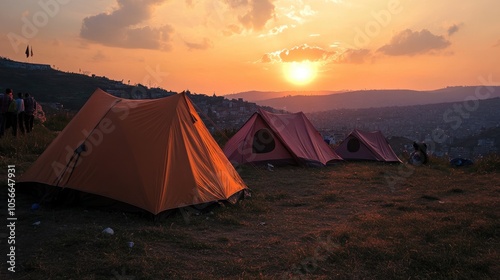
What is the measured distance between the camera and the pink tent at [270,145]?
13.5 meters

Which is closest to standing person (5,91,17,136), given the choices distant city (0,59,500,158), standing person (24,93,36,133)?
standing person (24,93,36,133)

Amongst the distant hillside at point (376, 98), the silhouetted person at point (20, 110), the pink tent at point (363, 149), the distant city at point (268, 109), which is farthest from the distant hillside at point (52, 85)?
the distant hillside at point (376, 98)

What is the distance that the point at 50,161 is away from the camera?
757cm

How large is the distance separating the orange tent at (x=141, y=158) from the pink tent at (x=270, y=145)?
5.10 m

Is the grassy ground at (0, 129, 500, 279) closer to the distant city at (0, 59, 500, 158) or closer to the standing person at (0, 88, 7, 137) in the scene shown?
the standing person at (0, 88, 7, 137)

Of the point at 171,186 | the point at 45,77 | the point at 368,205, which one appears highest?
the point at 45,77

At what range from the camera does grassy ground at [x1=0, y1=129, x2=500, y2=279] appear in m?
4.47

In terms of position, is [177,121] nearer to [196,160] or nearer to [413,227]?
[196,160]

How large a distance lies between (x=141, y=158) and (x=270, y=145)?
24.3 ft

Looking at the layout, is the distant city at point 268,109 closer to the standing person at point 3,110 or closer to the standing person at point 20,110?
the standing person at point 20,110

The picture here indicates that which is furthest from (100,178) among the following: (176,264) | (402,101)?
(402,101)

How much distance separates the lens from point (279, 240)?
19.0 feet

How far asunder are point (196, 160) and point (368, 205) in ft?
12.8

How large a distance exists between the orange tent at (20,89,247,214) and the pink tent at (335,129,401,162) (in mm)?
9256
